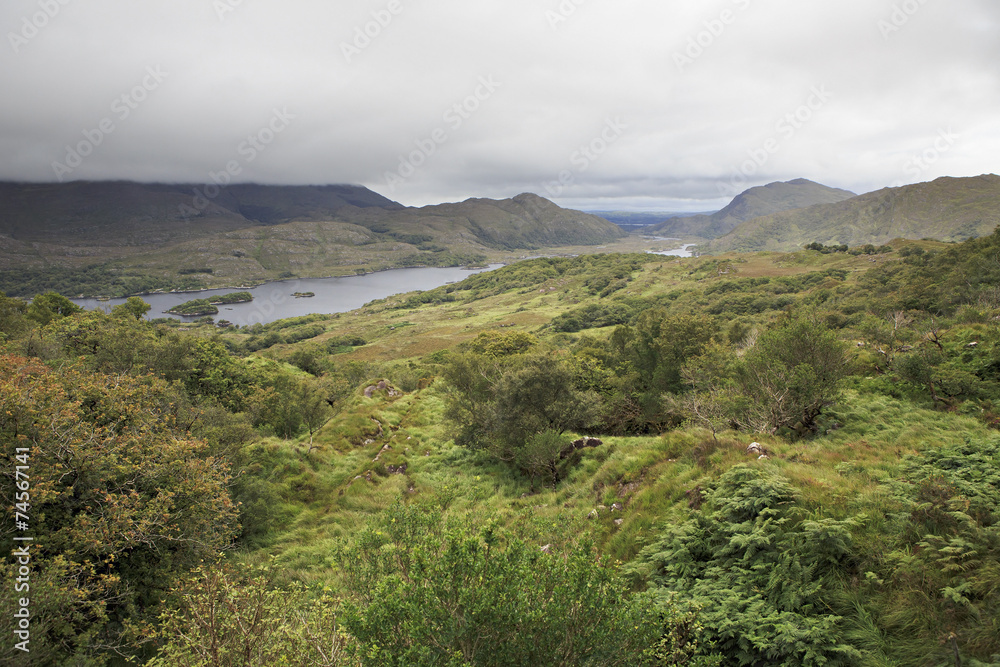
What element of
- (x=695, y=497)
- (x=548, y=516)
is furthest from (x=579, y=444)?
(x=695, y=497)

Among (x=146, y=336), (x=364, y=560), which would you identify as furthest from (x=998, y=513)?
(x=146, y=336)

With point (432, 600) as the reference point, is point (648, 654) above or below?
below

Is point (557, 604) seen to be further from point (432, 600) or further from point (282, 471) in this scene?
point (282, 471)

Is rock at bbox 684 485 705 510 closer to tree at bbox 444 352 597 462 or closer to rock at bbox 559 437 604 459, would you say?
rock at bbox 559 437 604 459

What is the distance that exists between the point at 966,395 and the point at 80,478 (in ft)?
87.6

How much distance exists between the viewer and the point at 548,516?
36.6 feet

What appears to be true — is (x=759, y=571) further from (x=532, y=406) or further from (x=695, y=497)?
(x=532, y=406)

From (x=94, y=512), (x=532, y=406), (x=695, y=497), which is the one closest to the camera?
(x=94, y=512)

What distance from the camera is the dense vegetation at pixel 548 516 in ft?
17.8

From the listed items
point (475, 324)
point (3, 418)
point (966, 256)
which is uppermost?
point (966, 256)

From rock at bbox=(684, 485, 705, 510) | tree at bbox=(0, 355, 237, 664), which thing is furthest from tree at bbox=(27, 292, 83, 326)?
rock at bbox=(684, 485, 705, 510)

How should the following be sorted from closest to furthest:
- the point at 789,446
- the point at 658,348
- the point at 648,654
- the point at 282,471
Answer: the point at 648,654 → the point at 789,446 → the point at 282,471 → the point at 658,348

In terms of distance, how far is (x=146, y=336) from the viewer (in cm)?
2834

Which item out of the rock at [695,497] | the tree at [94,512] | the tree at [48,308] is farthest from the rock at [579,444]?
the tree at [48,308]
